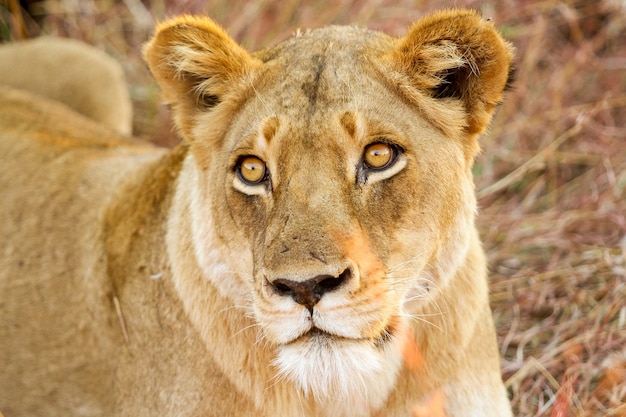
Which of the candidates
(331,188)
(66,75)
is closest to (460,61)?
(331,188)

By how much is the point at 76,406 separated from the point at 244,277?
1.48 m

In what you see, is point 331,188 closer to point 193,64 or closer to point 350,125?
point 350,125

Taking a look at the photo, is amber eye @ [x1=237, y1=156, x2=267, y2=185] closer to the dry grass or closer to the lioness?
the lioness

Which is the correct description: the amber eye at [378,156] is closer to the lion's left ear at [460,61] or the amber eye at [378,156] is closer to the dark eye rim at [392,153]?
the dark eye rim at [392,153]

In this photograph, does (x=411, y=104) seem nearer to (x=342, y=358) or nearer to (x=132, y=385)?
(x=342, y=358)

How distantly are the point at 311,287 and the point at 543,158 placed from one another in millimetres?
3973

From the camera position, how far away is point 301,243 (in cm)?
263

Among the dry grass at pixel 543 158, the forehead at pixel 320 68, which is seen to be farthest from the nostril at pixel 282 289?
the dry grass at pixel 543 158

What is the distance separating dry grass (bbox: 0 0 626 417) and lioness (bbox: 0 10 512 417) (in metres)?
0.71

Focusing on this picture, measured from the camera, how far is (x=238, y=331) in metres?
3.17

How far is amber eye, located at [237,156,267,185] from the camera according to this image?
9.82 ft

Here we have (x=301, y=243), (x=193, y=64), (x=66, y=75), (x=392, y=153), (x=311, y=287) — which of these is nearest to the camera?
(x=311, y=287)

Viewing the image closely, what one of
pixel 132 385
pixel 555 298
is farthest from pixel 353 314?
pixel 555 298

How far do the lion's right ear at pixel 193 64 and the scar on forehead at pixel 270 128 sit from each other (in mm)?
355
